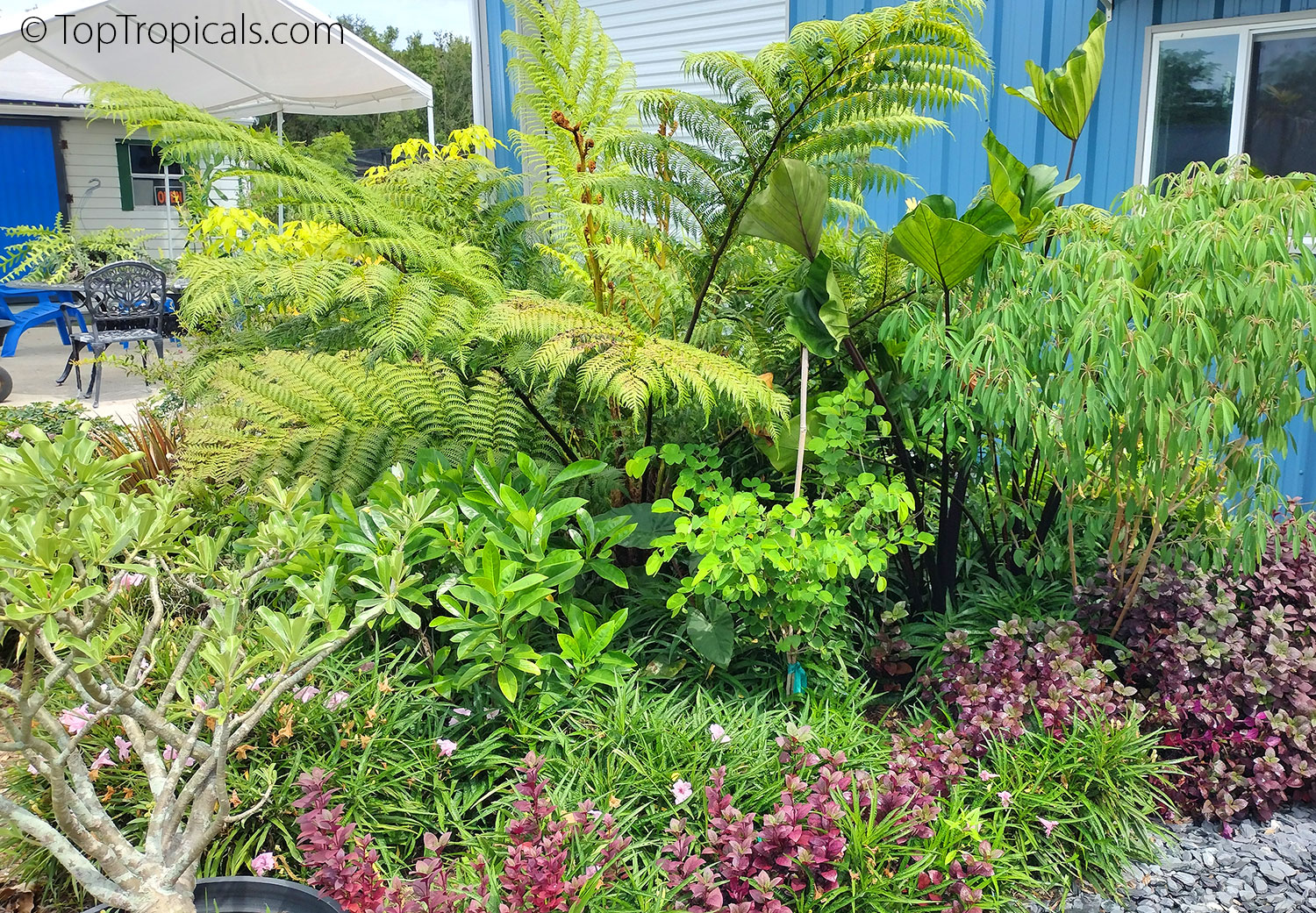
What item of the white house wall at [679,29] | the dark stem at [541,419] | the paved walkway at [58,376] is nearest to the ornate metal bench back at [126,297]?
the paved walkway at [58,376]

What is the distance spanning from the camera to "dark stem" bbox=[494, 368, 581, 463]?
10.8 feet

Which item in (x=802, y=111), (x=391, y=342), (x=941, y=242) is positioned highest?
(x=802, y=111)

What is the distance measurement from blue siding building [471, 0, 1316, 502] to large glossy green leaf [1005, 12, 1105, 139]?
170 cm

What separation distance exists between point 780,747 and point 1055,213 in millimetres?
1802

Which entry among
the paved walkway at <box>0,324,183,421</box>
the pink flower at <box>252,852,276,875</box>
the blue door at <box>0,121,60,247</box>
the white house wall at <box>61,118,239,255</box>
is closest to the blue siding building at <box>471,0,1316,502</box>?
the pink flower at <box>252,852,276,875</box>

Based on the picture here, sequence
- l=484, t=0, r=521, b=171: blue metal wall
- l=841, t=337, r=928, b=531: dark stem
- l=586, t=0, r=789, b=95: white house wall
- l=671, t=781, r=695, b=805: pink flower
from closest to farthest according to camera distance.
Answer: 1. l=671, t=781, r=695, b=805: pink flower
2. l=841, t=337, r=928, b=531: dark stem
3. l=586, t=0, r=789, b=95: white house wall
4. l=484, t=0, r=521, b=171: blue metal wall

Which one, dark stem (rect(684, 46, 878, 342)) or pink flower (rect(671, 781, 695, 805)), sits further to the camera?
dark stem (rect(684, 46, 878, 342))

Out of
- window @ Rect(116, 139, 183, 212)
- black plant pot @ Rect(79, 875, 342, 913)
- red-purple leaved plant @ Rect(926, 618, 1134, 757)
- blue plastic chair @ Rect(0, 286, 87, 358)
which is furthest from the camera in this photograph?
window @ Rect(116, 139, 183, 212)

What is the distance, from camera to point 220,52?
8984 mm

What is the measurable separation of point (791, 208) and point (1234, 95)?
11.4 ft

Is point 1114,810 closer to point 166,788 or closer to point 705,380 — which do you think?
point 705,380

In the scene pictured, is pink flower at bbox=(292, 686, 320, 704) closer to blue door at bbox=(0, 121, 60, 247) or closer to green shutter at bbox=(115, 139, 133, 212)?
green shutter at bbox=(115, 139, 133, 212)

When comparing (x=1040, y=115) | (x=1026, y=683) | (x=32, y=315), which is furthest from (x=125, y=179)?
(x=1026, y=683)

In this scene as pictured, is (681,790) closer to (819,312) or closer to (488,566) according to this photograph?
(488,566)
